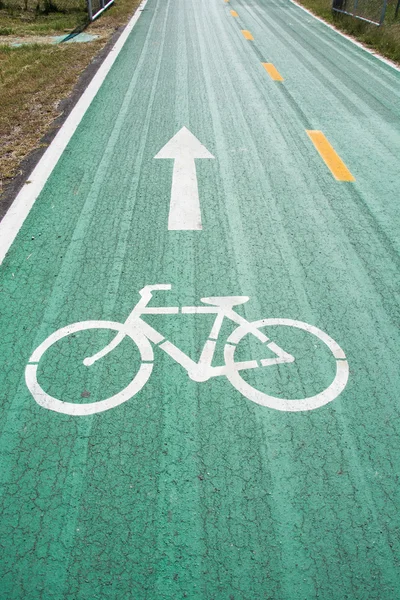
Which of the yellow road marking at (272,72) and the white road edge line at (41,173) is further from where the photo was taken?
the yellow road marking at (272,72)

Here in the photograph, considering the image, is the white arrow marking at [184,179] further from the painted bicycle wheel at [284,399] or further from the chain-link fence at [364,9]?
the chain-link fence at [364,9]

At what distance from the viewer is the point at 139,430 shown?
9.87 ft

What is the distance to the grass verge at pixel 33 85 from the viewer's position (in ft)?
22.4

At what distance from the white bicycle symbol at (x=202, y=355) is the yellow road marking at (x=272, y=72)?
7.85m

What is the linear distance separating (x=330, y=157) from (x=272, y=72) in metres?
4.91

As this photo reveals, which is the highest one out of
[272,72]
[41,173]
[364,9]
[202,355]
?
[364,9]

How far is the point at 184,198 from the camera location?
564 centimetres

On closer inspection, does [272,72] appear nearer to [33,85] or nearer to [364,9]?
[33,85]

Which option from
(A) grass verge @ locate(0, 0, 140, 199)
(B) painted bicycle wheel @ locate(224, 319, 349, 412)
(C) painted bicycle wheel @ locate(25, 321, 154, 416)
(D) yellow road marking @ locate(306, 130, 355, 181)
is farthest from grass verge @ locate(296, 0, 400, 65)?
(C) painted bicycle wheel @ locate(25, 321, 154, 416)

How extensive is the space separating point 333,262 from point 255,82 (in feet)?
21.8

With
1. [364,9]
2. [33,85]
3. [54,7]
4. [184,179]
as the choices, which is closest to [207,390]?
[184,179]

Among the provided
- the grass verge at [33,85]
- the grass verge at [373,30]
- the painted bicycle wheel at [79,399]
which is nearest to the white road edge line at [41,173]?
the grass verge at [33,85]

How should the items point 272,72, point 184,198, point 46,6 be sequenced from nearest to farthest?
1. point 184,198
2. point 272,72
3. point 46,6

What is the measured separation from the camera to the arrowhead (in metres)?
6.64
